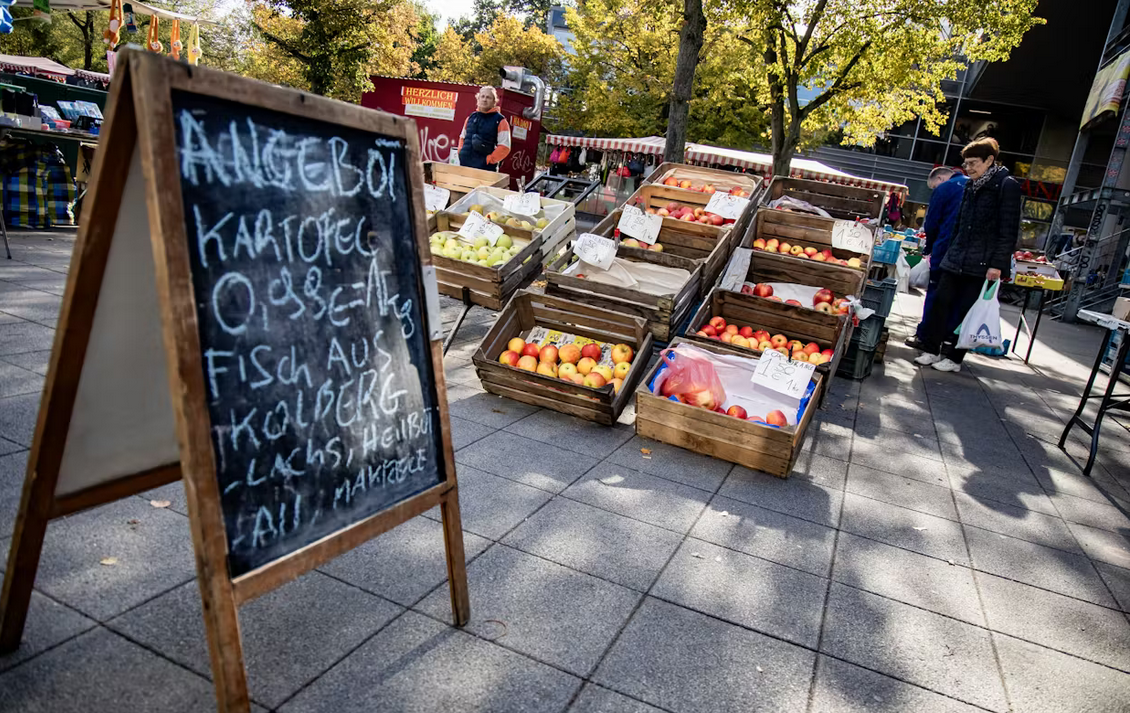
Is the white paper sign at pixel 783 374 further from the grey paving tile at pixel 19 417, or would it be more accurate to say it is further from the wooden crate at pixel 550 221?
the grey paving tile at pixel 19 417

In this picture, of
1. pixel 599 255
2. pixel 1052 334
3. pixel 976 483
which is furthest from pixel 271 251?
pixel 1052 334

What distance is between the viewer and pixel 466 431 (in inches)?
176

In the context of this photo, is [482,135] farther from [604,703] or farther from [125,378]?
[604,703]

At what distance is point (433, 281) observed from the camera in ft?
7.61

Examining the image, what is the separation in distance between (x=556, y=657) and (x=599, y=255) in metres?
4.05

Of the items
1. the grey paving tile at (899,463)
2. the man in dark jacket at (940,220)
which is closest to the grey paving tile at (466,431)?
the grey paving tile at (899,463)

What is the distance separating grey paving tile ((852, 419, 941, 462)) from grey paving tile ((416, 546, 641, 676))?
10.3 ft

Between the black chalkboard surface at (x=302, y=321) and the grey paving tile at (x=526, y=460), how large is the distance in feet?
5.18

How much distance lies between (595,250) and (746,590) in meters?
3.56

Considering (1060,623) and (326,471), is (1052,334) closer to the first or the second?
(1060,623)

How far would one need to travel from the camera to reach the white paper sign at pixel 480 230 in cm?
644

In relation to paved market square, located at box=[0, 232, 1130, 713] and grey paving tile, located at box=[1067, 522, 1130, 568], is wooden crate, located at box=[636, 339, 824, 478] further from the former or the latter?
grey paving tile, located at box=[1067, 522, 1130, 568]

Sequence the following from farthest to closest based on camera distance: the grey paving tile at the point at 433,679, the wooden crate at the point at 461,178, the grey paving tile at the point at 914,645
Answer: the wooden crate at the point at 461,178 → the grey paving tile at the point at 914,645 → the grey paving tile at the point at 433,679

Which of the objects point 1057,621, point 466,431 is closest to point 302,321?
point 466,431
